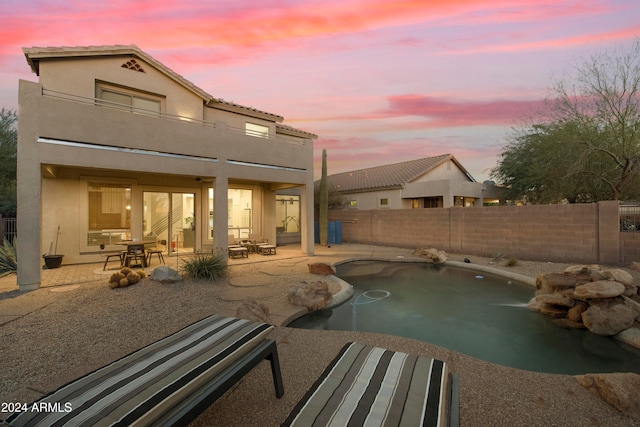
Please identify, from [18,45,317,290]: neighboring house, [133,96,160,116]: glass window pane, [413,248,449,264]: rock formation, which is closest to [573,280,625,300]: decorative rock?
[413,248,449,264]: rock formation

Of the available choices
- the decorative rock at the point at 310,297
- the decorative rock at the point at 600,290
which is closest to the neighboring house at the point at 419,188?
the decorative rock at the point at 600,290

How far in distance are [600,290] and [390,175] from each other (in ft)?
69.3

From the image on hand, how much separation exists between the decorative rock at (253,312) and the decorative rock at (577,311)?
6.19m

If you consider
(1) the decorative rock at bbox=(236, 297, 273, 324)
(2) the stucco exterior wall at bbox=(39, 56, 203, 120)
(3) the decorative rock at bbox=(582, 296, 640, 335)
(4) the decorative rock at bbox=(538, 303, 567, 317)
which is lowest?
(4) the decorative rock at bbox=(538, 303, 567, 317)

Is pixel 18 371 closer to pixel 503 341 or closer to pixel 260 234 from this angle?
pixel 503 341

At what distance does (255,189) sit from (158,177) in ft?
14.6

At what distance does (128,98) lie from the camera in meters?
10.4

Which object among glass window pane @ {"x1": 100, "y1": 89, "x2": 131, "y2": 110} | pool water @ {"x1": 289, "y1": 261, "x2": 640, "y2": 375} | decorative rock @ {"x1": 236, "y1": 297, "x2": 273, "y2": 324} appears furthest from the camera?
glass window pane @ {"x1": 100, "y1": 89, "x2": 131, "y2": 110}

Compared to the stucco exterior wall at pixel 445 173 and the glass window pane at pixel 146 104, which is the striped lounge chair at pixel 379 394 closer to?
the glass window pane at pixel 146 104

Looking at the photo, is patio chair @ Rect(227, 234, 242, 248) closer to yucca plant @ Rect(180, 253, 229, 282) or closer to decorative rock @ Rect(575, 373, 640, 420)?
yucca plant @ Rect(180, 253, 229, 282)

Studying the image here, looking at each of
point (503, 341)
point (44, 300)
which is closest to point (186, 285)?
point (44, 300)

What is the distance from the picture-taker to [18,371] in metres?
3.55

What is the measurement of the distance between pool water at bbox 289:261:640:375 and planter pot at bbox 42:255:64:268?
902 centimetres

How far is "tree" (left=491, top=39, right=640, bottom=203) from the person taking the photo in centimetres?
1229
